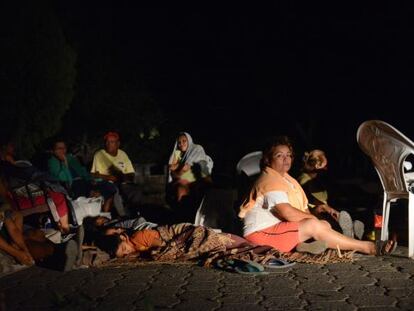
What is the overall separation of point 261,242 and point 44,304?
93.2 inches

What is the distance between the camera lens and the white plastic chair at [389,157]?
20.8 feet

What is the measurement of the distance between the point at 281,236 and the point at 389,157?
1280mm

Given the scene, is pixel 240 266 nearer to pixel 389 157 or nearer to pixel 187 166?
pixel 389 157

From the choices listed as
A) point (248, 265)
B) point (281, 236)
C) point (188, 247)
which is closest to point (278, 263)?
point (248, 265)

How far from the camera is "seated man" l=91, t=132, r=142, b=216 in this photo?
385 inches

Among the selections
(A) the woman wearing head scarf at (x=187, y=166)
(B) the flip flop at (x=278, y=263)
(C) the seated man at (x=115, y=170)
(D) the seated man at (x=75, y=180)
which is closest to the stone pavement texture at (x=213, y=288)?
(B) the flip flop at (x=278, y=263)

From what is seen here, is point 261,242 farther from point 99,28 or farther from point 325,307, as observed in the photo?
point 99,28

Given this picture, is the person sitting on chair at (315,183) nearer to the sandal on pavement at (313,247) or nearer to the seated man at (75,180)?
the sandal on pavement at (313,247)

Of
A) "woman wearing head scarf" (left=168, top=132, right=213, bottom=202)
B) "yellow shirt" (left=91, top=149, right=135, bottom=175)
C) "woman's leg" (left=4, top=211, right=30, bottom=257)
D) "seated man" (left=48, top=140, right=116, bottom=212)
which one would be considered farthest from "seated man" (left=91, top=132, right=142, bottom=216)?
"woman's leg" (left=4, top=211, right=30, bottom=257)

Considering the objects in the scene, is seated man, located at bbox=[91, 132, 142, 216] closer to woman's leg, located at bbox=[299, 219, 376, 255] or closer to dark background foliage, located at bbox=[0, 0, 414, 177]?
dark background foliage, located at bbox=[0, 0, 414, 177]

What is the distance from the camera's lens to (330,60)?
647 inches

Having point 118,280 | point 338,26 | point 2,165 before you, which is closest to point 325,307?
point 118,280

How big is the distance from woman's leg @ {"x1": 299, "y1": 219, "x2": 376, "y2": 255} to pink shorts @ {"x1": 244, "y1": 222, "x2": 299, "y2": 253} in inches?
2.6

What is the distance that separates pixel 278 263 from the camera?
6.18 m
